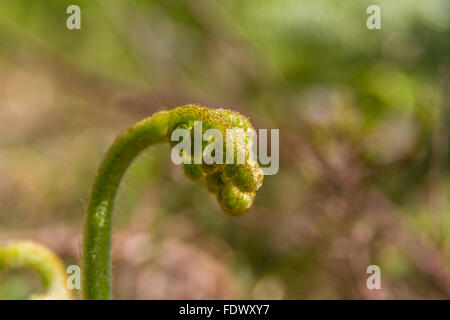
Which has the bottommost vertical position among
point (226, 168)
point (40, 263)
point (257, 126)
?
A: point (40, 263)

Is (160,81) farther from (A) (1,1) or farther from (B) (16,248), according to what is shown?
(B) (16,248)

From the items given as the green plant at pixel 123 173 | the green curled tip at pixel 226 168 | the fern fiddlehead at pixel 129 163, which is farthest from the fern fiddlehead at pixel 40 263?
the green curled tip at pixel 226 168

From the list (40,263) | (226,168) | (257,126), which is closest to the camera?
(226,168)

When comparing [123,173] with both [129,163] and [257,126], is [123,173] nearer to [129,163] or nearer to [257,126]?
[129,163]

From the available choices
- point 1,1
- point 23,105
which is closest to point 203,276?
point 23,105

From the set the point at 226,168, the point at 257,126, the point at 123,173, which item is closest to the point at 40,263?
the point at 123,173

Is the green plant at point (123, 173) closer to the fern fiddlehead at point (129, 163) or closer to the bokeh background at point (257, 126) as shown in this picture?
the fern fiddlehead at point (129, 163)
